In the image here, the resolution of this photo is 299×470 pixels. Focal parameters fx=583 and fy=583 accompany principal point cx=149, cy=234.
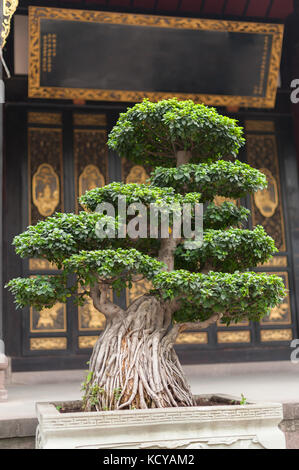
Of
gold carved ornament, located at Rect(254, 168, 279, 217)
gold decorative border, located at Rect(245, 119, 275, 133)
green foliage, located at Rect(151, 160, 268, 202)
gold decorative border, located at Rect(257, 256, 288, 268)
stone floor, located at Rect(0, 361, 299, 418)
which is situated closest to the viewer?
green foliage, located at Rect(151, 160, 268, 202)

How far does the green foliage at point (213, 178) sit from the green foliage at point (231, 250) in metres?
0.30

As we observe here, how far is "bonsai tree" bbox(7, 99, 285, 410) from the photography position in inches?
128

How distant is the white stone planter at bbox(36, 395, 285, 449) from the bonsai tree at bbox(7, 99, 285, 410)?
0.25m

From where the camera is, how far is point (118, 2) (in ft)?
21.4

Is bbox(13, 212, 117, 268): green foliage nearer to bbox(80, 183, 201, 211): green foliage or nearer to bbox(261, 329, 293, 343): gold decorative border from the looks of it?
bbox(80, 183, 201, 211): green foliage

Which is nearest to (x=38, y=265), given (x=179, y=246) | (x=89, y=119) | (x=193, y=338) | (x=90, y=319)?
(x=90, y=319)

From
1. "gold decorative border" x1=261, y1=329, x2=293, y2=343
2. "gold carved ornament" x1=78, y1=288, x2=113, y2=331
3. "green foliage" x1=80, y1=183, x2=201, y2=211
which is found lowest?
"gold decorative border" x1=261, y1=329, x2=293, y2=343

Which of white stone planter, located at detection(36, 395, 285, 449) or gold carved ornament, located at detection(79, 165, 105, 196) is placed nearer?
white stone planter, located at detection(36, 395, 285, 449)

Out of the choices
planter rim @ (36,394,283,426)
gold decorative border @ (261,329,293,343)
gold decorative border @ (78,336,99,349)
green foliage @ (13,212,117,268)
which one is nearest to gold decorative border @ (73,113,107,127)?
gold decorative border @ (78,336,99,349)

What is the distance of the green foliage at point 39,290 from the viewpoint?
3.31 meters

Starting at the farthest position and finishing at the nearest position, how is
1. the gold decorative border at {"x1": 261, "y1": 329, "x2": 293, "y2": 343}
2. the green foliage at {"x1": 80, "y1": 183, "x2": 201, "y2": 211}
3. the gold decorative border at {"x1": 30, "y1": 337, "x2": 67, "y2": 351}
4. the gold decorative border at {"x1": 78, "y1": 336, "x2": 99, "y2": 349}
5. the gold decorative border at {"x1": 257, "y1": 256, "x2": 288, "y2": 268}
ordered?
the gold decorative border at {"x1": 257, "y1": 256, "x2": 288, "y2": 268}, the gold decorative border at {"x1": 261, "y1": 329, "x2": 293, "y2": 343}, the gold decorative border at {"x1": 78, "y1": 336, "x2": 99, "y2": 349}, the gold decorative border at {"x1": 30, "y1": 337, "x2": 67, "y2": 351}, the green foliage at {"x1": 80, "y1": 183, "x2": 201, "y2": 211}

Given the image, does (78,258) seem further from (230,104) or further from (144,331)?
(230,104)

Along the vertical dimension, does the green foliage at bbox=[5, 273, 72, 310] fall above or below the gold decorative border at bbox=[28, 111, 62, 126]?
below
